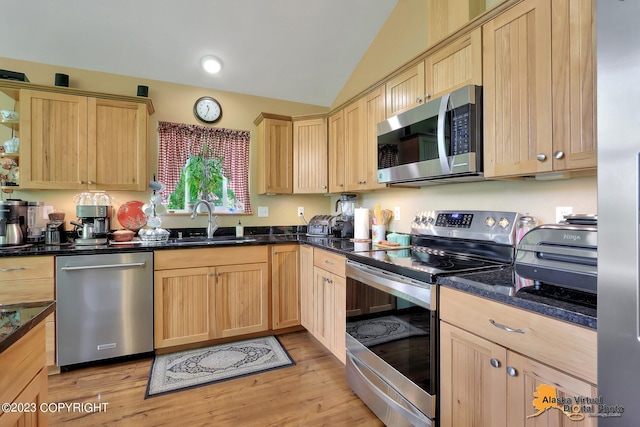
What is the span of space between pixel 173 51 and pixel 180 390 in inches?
112

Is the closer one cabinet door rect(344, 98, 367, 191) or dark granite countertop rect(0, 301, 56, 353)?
dark granite countertop rect(0, 301, 56, 353)

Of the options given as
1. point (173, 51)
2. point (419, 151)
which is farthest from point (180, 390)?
point (173, 51)

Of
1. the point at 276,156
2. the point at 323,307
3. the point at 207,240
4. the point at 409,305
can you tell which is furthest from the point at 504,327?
the point at 276,156

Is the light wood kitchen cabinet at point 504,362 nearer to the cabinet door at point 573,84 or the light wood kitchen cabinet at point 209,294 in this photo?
the cabinet door at point 573,84

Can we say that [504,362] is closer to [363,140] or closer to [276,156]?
[363,140]

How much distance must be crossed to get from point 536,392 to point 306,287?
197cm

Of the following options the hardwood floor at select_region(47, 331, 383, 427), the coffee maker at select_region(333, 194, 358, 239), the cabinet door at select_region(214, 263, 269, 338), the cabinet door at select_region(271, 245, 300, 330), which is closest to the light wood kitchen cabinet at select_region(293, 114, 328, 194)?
the coffee maker at select_region(333, 194, 358, 239)

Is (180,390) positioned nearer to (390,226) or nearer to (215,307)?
(215,307)

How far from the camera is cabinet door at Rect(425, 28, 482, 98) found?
5.35ft

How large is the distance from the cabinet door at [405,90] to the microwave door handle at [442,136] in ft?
0.89

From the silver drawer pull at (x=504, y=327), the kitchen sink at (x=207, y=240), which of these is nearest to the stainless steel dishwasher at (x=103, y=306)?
the kitchen sink at (x=207, y=240)

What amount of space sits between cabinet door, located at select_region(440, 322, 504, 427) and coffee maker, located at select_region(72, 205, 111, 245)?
8.65 feet

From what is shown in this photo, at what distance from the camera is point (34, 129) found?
2434 mm

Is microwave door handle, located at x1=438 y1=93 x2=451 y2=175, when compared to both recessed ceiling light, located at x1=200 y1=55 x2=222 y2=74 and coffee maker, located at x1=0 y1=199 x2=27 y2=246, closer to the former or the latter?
recessed ceiling light, located at x1=200 y1=55 x2=222 y2=74
